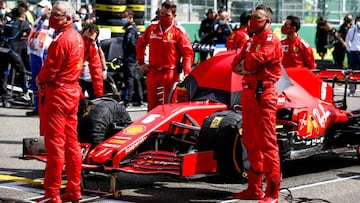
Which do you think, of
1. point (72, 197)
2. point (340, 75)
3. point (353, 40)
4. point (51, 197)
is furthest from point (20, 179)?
point (353, 40)

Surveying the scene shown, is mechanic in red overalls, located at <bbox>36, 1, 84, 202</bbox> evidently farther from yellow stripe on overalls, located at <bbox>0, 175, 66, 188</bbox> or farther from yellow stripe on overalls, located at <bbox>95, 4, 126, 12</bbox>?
yellow stripe on overalls, located at <bbox>95, 4, 126, 12</bbox>

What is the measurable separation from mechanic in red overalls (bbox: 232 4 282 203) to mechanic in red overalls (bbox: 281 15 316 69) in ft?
11.8

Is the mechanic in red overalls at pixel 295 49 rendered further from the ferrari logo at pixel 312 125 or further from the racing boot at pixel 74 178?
the racing boot at pixel 74 178

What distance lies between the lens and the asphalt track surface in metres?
8.41

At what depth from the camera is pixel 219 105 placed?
9453 mm

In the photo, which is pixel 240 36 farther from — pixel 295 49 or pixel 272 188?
pixel 272 188

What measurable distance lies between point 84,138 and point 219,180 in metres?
1.55

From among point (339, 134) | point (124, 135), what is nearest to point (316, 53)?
point (339, 134)

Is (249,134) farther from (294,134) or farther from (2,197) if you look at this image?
(2,197)

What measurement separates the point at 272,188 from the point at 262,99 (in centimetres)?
83

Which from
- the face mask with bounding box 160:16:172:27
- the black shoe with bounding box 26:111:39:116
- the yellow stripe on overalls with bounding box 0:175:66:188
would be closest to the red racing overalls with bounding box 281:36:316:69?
the face mask with bounding box 160:16:172:27

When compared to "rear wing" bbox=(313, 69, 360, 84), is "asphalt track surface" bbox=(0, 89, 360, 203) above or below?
below

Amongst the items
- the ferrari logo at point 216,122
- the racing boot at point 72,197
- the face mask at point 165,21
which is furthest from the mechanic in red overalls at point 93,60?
the racing boot at point 72,197

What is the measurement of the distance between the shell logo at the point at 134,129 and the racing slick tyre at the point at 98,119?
0.41m
